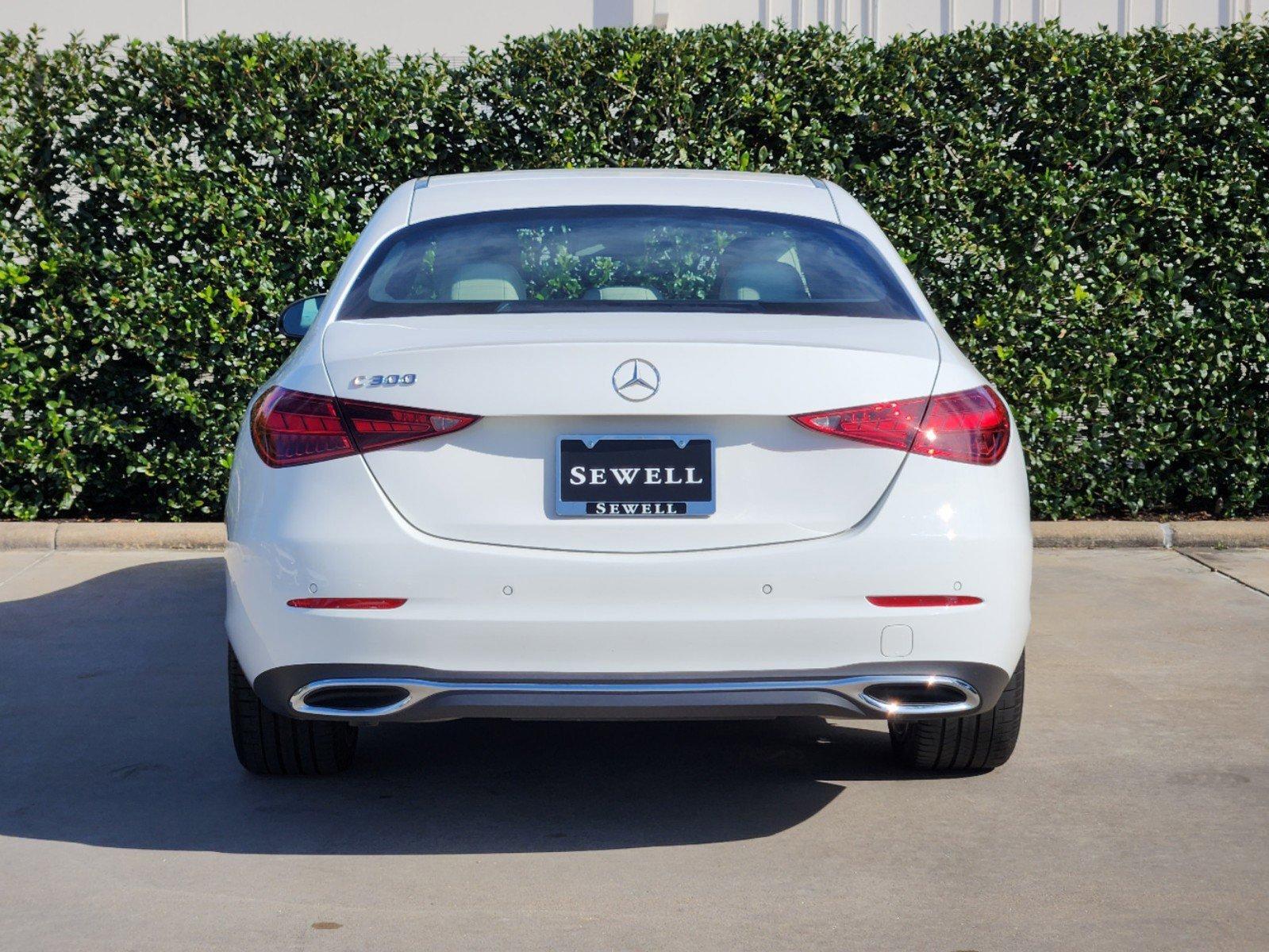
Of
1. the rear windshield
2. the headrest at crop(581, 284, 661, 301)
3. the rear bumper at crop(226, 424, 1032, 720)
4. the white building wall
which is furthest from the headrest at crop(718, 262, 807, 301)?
the white building wall

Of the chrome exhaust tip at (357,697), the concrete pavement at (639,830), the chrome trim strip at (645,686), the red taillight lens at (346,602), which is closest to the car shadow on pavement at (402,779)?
the concrete pavement at (639,830)

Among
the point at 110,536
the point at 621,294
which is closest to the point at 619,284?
the point at 621,294

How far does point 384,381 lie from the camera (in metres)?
3.72

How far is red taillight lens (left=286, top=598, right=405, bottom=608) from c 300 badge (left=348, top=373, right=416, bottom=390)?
48cm

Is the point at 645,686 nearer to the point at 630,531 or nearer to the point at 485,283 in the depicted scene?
the point at 630,531

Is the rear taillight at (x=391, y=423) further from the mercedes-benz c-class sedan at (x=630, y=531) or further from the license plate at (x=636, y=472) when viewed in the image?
the license plate at (x=636, y=472)

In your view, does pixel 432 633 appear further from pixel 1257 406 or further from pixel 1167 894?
pixel 1257 406

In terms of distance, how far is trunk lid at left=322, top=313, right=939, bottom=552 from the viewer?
3654mm

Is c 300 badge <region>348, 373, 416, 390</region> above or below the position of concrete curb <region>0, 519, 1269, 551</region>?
above

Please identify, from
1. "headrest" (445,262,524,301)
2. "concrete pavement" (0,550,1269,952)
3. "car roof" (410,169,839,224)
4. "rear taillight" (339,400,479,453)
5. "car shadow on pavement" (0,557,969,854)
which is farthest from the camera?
"car roof" (410,169,839,224)

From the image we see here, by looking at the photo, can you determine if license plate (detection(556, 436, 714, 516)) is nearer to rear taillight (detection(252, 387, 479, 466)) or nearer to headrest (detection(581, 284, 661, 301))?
rear taillight (detection(252, 387, 479, 466))

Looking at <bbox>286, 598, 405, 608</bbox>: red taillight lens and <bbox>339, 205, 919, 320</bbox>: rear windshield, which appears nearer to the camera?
<bbox>286, 598, 405, 608</bbox>: red taillight lens

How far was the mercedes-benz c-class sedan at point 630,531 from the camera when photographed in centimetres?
365

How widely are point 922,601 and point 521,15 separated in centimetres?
1278
